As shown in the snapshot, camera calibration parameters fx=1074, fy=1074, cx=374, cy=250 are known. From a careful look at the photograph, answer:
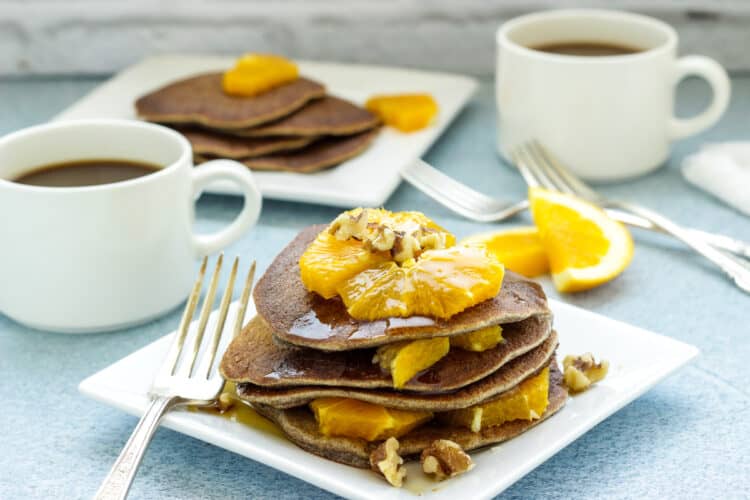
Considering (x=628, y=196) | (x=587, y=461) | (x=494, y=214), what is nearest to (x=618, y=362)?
(x=587, y=461)

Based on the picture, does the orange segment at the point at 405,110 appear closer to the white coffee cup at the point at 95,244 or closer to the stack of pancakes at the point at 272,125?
the stack of pancakes at the point at 272,125

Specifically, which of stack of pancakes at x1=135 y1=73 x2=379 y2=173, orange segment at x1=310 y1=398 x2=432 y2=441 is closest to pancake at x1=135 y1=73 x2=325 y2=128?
stack of pancakes at x1=135 y1=73 x2=379 y2=173

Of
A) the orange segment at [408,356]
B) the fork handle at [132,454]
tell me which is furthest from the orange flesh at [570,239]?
the fork handle at [132,454]

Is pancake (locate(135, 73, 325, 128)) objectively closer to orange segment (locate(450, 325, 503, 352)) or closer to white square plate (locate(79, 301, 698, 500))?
white square plate (locate(79, 301, 698, 500))

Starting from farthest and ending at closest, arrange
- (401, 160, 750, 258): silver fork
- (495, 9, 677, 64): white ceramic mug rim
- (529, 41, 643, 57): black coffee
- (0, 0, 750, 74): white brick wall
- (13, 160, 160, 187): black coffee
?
(0, 0, 750, 74): white brick wall
(529, 41, 643, 57): black coffee
(495, 9, 677, 64): white ceramic mug rim
(401, 160, 750, 258): silver fork
(13, 160, 160, 187): black coffee

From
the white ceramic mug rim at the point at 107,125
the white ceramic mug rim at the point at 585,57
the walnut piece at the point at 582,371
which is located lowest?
the walnut piece at the point at 582,371
